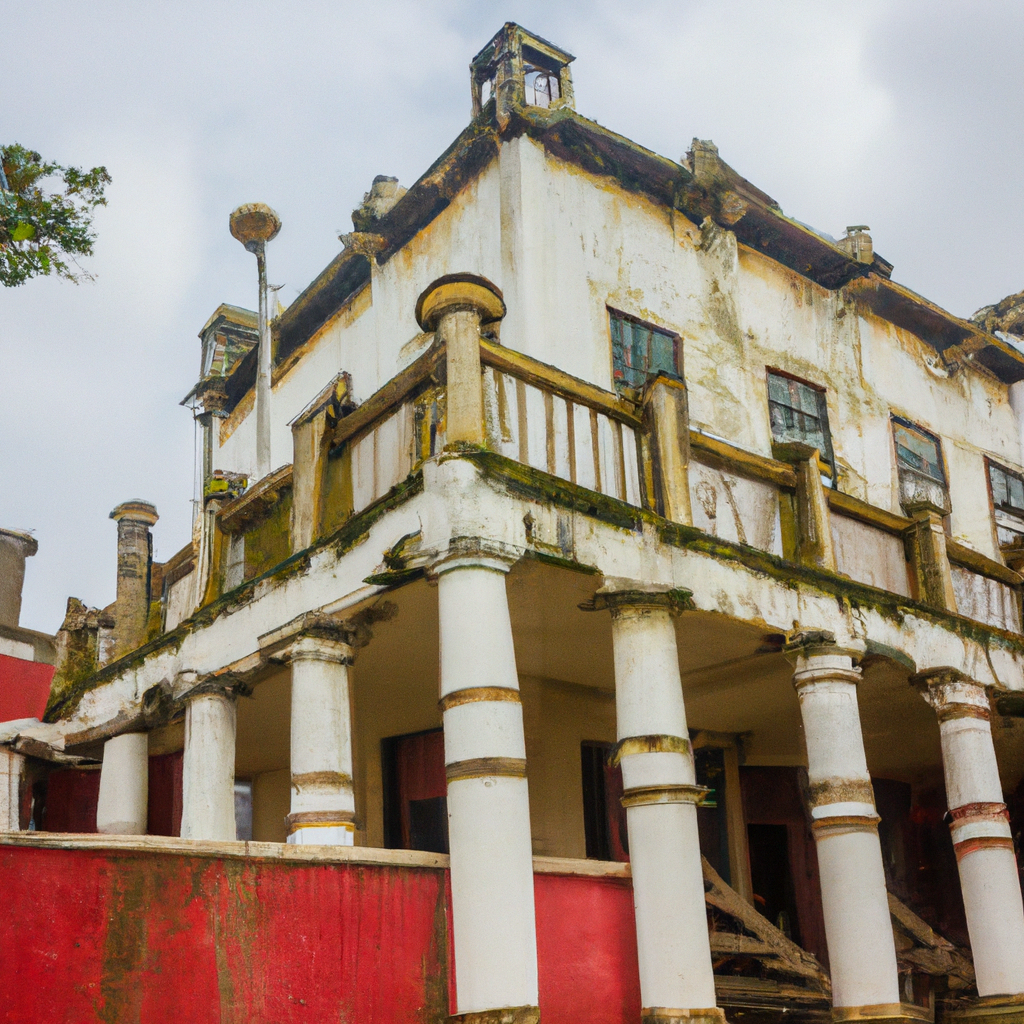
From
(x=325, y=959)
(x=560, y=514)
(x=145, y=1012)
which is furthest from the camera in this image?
(x=560, y=514)

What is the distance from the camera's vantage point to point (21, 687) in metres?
19.1

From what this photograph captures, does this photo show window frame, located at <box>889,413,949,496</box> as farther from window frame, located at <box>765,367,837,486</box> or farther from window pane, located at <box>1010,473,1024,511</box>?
window pane, located at <box>1010,473,1024,511</box>

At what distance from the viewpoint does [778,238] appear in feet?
48.9

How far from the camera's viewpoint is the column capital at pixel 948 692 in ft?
36.4

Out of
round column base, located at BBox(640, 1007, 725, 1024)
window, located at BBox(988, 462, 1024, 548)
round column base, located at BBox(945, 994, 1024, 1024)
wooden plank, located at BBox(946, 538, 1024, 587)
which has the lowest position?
round column base, located at BBox(945, 994, 1024, 1024)

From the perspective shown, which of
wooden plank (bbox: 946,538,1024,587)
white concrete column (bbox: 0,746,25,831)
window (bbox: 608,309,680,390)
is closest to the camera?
wooden plank (bbox: 946,538,1024,587)

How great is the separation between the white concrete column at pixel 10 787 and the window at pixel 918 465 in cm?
1093

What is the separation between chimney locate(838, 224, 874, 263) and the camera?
1534cm

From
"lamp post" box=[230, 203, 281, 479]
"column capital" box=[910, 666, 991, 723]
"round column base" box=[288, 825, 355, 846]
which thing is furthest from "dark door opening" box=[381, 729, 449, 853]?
"column capital" box=[910, 666, 991, 723]

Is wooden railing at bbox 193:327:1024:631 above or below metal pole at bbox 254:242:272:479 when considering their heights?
below

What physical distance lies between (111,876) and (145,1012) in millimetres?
718

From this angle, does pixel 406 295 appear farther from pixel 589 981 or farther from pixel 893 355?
pixel 589 981

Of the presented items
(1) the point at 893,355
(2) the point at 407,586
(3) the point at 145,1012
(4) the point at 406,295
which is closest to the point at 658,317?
(4) the point at 406,295

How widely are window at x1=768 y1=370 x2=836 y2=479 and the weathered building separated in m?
0.06
